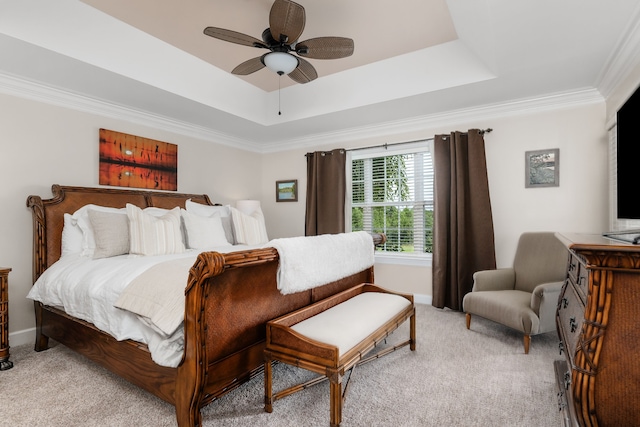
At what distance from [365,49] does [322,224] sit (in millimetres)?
2417

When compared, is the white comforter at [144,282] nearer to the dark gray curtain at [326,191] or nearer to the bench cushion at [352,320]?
the bench cushion at [352,320]

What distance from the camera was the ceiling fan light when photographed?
2365 millimetres

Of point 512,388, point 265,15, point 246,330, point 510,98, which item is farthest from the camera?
point 510,98

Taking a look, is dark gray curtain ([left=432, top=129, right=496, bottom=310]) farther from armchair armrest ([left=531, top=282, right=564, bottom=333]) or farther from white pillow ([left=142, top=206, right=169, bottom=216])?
white pillow ([left=142, top=206, right=169, bottom=216])

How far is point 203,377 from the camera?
60.6 inches

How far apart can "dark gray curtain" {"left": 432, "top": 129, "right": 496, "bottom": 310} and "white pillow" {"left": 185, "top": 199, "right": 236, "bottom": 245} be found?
8.16ft

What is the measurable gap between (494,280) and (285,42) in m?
2.90

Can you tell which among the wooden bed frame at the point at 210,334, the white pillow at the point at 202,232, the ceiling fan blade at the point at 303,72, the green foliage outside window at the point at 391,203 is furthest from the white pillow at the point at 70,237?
the green foliage outside window at the point at 391,203

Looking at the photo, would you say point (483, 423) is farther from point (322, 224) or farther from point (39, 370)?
point (322, 224)

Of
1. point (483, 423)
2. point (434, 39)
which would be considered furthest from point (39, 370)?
point (434, 39)

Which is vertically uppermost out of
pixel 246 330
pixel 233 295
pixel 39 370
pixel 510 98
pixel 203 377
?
pixel 510 98

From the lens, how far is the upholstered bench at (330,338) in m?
1.60

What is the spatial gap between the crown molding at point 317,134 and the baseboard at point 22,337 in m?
2.14

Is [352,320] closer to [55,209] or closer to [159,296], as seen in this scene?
[159,296]
